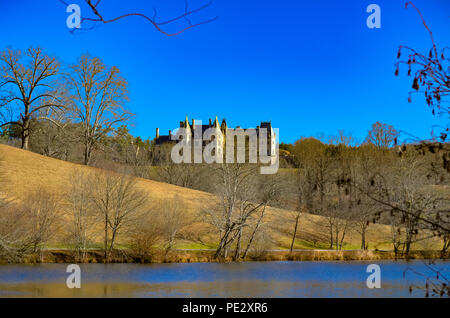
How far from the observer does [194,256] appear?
41000 mm

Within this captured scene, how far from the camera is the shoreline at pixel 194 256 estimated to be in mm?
37406

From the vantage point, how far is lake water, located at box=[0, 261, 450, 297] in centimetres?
2459

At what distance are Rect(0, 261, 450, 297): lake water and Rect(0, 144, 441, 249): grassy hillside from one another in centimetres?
1247

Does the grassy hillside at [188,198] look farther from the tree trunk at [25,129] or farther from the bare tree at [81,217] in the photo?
the bare tree at [81,217]

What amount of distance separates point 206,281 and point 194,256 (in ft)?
41.2

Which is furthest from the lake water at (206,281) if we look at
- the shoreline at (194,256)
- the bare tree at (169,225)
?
the bare tree at (169,225)

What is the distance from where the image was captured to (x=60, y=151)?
75562 millimetres

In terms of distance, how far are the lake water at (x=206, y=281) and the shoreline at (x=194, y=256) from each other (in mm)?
1950

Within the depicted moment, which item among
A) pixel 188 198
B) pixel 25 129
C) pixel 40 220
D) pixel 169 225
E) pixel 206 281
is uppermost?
pixel 25 129

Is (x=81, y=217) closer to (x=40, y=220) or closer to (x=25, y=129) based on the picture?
(x=40, y=220)

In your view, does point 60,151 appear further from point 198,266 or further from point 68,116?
point 198,266

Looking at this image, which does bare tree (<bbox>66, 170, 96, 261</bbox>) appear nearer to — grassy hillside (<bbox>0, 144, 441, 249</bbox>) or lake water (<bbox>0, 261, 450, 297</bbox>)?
lake water (<bbox>0, 261, 450, 297</bbox>)

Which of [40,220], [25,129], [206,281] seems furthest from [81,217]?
[25,129]
